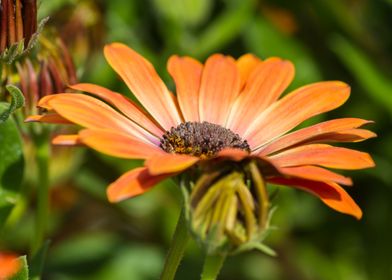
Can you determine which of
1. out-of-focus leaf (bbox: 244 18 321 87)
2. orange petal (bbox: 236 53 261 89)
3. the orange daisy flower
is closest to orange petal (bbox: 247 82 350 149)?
the orange daisy flower

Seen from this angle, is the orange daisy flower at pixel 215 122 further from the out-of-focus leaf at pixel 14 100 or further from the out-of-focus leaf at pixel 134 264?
the out-of-focus leaf at pixel 134 264

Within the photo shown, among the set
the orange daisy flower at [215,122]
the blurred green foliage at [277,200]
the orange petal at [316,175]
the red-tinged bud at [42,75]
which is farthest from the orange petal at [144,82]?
the blurred green foliage at [277,200]

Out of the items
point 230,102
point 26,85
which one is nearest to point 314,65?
point 230,102

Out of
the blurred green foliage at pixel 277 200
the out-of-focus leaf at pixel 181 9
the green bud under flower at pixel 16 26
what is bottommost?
the blurred green foliage at pixel 277 200

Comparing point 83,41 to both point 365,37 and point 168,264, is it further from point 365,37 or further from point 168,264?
point 365,37

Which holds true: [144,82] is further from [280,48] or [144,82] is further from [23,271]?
[280,48]

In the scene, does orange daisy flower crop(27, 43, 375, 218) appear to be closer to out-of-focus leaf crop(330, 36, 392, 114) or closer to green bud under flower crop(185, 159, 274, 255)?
green bud under flower crop(185, 159, 274, 255)
